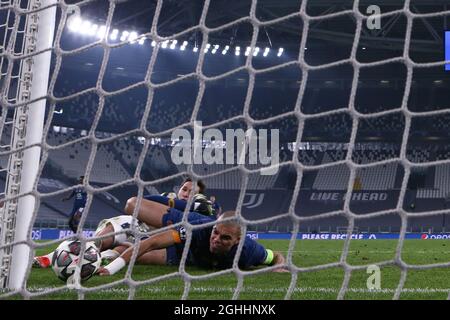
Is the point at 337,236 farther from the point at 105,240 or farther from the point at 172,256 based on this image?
the point at 105,240

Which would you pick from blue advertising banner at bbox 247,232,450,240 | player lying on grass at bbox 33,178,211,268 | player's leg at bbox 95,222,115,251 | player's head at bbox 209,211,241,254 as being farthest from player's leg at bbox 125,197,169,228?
blue advertising banner at bbox 247,232,450,240

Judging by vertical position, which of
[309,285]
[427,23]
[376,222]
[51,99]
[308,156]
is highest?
[427,23]

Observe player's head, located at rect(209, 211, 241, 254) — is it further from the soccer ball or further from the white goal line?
the soccer ball

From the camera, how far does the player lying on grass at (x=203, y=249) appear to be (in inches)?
131

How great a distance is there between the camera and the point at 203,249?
3.77 m

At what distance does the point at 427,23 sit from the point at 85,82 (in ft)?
35.5

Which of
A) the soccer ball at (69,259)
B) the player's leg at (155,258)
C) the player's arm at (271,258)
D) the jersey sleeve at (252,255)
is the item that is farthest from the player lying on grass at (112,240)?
the player's arm at (271,258)

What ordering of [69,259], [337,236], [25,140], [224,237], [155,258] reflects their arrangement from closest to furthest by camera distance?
[25,140] → [69,259] → [224,237] → [155,258] → [337,236]

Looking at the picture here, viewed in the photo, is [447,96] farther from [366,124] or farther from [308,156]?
[308,156]

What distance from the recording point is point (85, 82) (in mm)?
18156

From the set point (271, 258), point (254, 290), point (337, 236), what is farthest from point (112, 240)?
point (337, 236)

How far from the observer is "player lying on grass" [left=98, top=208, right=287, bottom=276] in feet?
10.9

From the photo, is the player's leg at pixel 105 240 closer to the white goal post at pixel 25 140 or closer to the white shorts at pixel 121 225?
the white shorts at pixel 121 225
